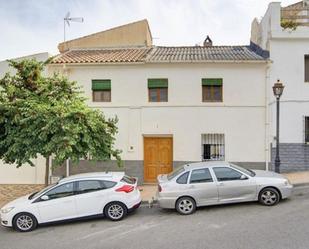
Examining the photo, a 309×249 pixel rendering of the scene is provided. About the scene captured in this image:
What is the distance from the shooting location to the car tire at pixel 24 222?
8961 mm

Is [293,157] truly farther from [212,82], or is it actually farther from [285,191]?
[285,191]

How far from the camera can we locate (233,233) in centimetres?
729

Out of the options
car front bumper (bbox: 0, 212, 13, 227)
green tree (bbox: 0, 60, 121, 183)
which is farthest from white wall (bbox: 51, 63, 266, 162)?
car front bumper (bbox: 0, 212, 13, 227)

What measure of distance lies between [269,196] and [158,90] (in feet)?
24.1

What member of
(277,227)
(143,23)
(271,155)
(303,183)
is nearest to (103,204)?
(277,227)

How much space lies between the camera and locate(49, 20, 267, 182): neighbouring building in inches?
555

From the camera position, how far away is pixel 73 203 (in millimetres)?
9094

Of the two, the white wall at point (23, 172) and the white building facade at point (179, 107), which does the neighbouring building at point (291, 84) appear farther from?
the white wall at point (23, 172)

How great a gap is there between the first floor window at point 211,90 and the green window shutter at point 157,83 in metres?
1.78

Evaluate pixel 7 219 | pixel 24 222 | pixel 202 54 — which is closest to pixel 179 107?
pixel 202 54

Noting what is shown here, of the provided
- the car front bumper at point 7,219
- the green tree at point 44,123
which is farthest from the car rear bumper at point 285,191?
the car front bumper at point 7,219

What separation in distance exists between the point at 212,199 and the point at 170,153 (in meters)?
5.53

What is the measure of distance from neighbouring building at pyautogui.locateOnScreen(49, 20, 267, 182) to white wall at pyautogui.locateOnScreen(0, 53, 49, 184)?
0.83m

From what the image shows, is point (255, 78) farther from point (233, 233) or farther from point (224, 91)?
point (233, 233)
